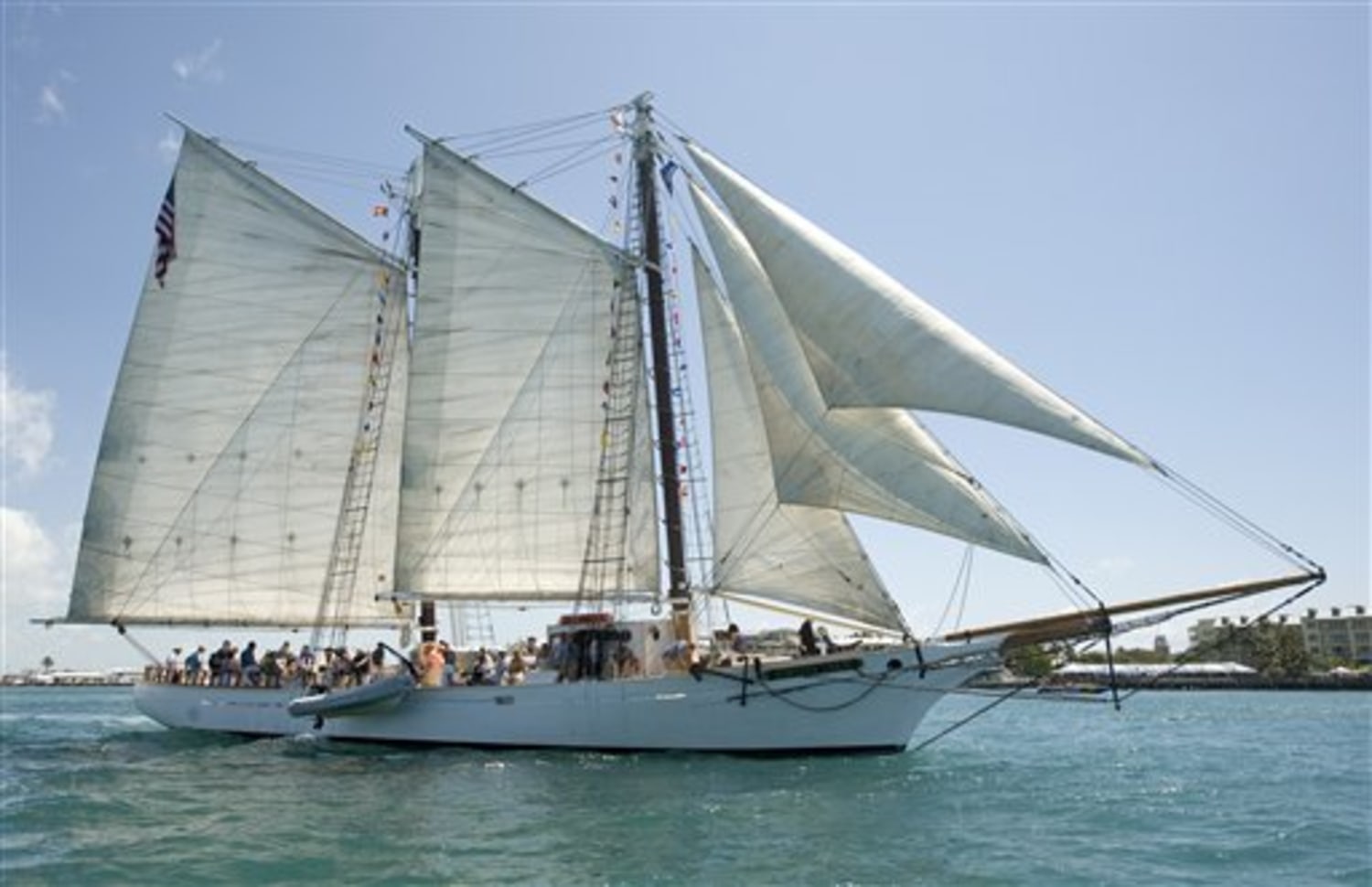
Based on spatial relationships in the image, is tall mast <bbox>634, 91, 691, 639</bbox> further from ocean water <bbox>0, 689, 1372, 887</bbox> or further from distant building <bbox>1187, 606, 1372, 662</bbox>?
distant building <bbox>1187, 606, 1372, 662</bbox>

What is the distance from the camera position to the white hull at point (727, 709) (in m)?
23.3

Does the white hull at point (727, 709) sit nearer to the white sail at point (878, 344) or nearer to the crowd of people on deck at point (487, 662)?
the crowd of people on deck at point (487, 662)

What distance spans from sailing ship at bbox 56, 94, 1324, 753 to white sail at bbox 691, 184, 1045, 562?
0.07 metres

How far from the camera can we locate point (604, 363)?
31.6 m

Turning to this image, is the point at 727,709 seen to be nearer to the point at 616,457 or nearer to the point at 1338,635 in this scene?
the point at 616,457

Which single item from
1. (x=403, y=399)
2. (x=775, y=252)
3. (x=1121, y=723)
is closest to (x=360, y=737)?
(x=403, y=399)

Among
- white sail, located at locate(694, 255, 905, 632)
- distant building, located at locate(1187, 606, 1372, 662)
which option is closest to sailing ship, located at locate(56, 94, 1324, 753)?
white sail, located at locate(694, 255, 905, 632)

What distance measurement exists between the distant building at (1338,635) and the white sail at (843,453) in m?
131

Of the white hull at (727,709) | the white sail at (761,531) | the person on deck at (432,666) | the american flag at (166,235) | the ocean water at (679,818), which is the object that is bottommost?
the ocean water at (679,818)

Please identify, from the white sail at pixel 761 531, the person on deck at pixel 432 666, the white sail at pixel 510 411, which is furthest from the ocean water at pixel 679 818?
the white sail at pixel 510 411

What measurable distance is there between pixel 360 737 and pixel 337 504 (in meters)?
9.88

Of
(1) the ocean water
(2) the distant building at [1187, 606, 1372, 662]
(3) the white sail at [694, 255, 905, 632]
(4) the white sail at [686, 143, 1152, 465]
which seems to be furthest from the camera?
(2) the distant building at [1187, 606, 1372, 662]

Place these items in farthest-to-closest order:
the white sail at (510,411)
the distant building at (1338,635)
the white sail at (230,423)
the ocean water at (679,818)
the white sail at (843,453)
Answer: the distant building at (1338,635) < the white sail at (230,423) < the white sail at (510,411) < the white sail at (843,453) < the ocean water at (679,818)

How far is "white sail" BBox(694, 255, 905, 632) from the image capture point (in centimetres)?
2436
